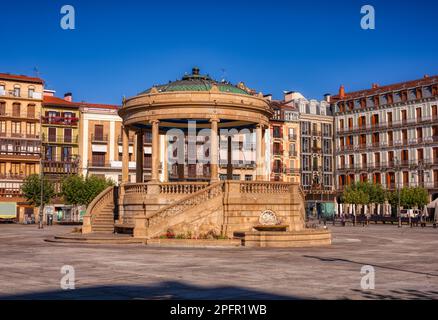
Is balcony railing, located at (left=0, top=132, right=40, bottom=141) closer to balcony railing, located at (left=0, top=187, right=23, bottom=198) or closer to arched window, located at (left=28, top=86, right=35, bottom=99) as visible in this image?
arched window, located at (left=28, top=86, right=35, bottom=99)

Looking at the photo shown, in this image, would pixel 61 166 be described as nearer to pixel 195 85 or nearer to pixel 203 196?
pixel 195 85

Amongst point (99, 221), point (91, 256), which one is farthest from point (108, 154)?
point (91, 256)

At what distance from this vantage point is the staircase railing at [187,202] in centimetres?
2877

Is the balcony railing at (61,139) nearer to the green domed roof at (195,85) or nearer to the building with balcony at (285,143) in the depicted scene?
the building with balcony at (285,143)

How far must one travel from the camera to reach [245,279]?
14516 mm

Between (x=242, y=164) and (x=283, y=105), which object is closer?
(x=242, y=164)

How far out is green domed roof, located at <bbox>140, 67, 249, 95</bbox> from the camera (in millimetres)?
32688

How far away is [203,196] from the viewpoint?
2941 cm

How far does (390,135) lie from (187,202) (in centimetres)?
7106

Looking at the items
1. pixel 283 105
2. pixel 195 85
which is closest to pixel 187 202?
pixel 195 85

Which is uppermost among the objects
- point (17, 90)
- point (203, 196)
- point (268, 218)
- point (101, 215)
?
point (17, 90)

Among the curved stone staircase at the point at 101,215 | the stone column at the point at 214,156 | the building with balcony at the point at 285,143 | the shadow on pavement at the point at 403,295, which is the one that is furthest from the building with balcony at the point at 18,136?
the shadow on pavement at the point at 403,295
